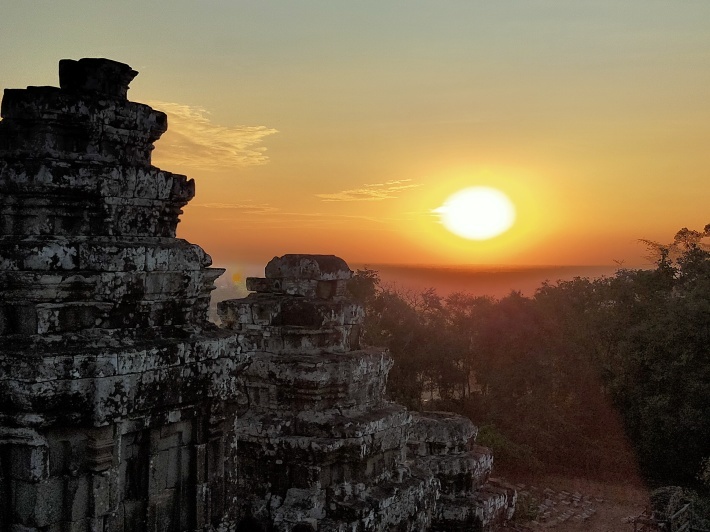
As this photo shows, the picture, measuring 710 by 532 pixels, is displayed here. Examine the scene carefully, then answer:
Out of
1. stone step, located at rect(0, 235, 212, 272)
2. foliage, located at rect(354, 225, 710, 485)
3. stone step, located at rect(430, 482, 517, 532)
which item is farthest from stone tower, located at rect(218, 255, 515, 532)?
foliage, located at rect(354, 225, 710, 485)

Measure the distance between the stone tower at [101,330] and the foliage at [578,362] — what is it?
15.2m

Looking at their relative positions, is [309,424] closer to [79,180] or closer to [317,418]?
[317,418]

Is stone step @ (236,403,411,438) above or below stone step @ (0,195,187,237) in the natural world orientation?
below

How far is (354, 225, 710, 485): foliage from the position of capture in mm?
18031

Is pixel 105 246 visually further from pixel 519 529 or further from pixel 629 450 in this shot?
pixel 629 450

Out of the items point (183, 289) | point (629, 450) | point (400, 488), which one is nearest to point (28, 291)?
point (183, 289)

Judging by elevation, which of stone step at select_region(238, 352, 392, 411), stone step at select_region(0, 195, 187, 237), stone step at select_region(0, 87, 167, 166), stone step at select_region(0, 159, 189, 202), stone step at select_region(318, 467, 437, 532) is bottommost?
stone step at select_region(318, 467, 437, 532)

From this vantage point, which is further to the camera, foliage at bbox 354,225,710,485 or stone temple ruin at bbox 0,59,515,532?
foliage at bbox 354,225,710,485

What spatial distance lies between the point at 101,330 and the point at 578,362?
63.0ft

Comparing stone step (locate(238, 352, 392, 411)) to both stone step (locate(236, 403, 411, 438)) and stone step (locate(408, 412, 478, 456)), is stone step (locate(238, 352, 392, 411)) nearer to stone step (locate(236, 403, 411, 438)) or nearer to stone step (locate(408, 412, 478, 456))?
stone step (locate(236, 403, 411, 438))

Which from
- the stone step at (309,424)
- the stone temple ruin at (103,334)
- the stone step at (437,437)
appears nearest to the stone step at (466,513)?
the stone step at (437,437)

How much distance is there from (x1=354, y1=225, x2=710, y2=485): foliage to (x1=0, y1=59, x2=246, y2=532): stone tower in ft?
49.9

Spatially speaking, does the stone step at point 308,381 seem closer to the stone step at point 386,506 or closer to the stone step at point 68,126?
the stone step at point 386,506

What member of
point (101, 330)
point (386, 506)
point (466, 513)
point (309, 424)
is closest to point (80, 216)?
point (101, 330)
